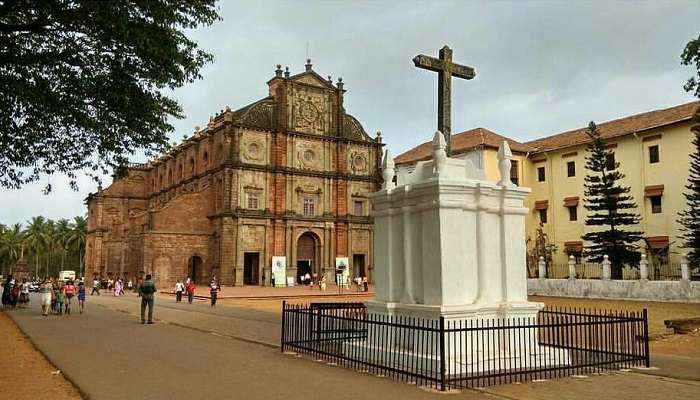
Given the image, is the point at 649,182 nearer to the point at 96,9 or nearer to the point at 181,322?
the point at 181,322

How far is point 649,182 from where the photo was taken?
32219 millimetres

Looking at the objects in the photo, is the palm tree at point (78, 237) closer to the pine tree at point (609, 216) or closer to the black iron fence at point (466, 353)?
the pine tree at point (609, 216)

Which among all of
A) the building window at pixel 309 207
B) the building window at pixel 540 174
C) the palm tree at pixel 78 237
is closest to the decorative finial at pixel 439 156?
the building window at pixel 540 174

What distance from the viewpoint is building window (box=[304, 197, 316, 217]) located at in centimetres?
4770

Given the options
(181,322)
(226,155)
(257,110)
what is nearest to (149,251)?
(226,155)

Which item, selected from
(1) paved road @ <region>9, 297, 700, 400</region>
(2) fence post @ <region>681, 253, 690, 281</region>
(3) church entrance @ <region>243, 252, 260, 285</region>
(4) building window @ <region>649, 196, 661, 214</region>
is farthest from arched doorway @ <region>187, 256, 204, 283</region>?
(1) paved road @ <region>9, 297, 700, 400</region>

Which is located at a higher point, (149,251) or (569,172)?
(569,172)

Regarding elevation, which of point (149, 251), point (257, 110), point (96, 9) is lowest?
point (149, 251)

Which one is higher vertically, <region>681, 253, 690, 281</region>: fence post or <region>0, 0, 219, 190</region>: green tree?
<region>0, 0, 219, 190</region>: green tree

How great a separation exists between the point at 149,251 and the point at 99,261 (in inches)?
752

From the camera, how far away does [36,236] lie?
81.1 meters

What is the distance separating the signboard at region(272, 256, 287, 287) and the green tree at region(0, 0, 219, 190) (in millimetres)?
31718

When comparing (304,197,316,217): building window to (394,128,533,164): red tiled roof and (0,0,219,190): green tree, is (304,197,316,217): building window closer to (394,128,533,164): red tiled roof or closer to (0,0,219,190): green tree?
(394,128,533,164): red tiled roof

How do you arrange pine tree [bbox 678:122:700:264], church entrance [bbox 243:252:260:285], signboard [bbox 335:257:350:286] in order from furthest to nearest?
signboard [bbox 335:257:350:286], church entrance [bbox 243:252:260:285], pine tree [bbox 678:122:700:264]
